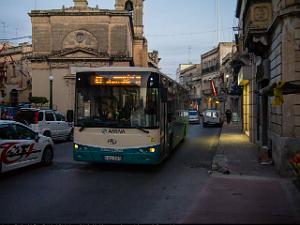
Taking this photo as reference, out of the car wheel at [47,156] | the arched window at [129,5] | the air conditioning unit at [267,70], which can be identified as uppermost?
the arched window at [129,5]

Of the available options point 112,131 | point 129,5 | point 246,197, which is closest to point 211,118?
point 129,5

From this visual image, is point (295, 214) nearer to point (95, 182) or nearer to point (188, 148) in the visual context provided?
point (95, 182)

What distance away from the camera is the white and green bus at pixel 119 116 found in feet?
34.8

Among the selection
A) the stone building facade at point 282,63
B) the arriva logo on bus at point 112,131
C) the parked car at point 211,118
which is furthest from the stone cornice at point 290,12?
the parked car at point 211,118

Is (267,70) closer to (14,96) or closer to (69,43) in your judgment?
(69,43)

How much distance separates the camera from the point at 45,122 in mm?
19984

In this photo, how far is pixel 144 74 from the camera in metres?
10.7

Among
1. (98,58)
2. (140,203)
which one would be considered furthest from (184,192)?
(98,58)

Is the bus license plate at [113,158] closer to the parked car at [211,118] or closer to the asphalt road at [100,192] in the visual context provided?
the asphalt road at [100,192]

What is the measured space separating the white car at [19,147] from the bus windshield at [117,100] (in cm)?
157

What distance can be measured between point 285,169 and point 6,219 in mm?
7177

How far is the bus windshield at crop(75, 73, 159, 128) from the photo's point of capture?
34.8ft

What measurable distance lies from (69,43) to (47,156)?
3939 cm

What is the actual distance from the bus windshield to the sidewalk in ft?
8.31
